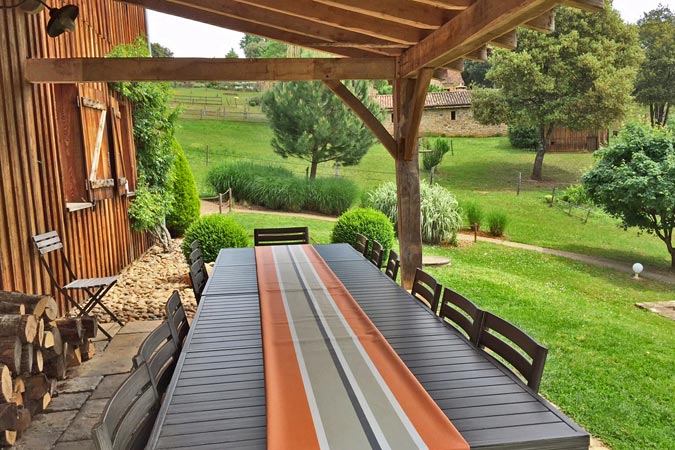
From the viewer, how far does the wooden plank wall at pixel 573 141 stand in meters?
21.3

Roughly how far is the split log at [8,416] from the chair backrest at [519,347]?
240cm

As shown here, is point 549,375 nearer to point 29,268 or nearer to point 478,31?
point 478,31

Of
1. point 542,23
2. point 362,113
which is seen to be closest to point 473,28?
point 542,23

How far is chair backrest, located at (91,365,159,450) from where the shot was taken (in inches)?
50.3

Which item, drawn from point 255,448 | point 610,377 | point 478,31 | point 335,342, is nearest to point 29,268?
point 335,342

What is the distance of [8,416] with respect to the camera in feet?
8.10

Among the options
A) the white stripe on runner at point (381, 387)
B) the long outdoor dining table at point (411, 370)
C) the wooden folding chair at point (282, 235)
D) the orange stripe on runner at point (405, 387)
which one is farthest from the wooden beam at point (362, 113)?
the white stripe on runner at point (381, 387)

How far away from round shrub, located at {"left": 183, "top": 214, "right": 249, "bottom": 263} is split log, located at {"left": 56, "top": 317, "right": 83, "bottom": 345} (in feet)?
9.20

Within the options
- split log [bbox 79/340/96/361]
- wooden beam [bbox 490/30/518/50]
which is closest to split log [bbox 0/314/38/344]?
split log [bbox 79/340/96/361]

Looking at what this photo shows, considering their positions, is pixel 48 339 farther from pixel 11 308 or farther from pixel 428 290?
pixel 428 290

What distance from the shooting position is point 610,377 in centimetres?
388

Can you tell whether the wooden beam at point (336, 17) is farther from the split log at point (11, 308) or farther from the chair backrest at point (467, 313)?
the split log at point (11, 308)

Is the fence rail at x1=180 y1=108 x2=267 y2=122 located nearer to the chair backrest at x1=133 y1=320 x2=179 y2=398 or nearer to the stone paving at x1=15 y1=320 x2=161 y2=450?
the stone paving at x1=15 y1=320 x2=161 y2=450

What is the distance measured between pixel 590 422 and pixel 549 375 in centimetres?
74
